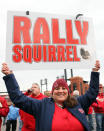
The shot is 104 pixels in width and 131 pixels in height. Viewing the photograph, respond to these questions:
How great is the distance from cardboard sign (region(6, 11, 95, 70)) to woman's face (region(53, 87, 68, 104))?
2195 millimetres

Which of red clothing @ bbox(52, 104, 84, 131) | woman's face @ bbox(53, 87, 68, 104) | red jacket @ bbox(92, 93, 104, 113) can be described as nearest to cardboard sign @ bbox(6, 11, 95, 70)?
red jacket @ bbox(92, 93, 104, 113)

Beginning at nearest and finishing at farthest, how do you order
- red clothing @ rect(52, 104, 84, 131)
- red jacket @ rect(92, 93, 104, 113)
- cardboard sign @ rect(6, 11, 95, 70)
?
red clothing @ rect(52, 104, 84, 131), cardboard sign @ rect(6, 11, 95, 70), red jacket @ rect(92, 93, 104, 113)

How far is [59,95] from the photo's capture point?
181 cm

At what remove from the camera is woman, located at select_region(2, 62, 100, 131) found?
5.11 ft

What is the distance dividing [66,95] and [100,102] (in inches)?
140

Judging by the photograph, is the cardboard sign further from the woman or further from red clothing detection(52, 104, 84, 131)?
red clothing detection(52, 104, 84, 131)

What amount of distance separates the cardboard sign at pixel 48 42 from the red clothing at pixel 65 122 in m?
2.43

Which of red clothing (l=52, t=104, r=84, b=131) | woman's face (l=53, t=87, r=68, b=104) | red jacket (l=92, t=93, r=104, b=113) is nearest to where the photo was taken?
red clothing (l=52, t=104, r=84, b=131)

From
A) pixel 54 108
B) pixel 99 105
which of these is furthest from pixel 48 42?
pixel 54 108

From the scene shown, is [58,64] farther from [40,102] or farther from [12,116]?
[12,116]

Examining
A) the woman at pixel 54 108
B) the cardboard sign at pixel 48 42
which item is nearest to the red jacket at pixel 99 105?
the cardboard sign at pixel 48 42

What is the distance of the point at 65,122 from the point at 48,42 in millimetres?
3088

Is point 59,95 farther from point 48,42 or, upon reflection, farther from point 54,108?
point 48,42

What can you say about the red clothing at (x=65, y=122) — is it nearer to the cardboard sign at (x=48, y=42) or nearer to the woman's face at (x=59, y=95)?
the woman's face at (x=59, y=95)
